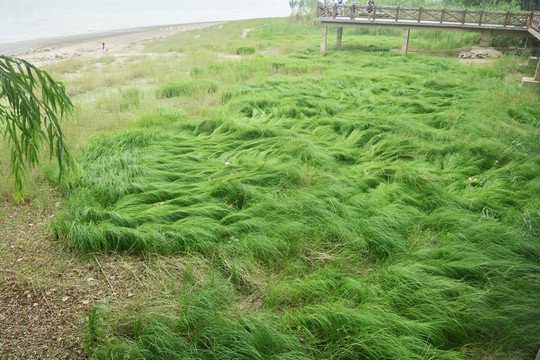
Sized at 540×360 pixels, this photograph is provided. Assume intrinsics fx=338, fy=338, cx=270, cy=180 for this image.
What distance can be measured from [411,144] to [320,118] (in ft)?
6.21

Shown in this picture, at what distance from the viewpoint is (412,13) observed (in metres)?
13.8

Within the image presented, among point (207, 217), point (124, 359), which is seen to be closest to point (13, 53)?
point (207, 217)

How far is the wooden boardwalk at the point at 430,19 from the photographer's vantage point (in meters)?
12.5

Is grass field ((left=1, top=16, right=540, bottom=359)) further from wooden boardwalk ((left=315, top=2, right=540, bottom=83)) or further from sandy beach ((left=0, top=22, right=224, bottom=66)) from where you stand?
sandy beach ((left=0, top=22, right=224, bottom=66))

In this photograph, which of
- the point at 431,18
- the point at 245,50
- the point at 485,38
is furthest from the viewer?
the point at 245,50

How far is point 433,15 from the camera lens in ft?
44.3

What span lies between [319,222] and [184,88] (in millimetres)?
6747

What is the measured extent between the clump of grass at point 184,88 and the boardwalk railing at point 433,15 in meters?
8.05

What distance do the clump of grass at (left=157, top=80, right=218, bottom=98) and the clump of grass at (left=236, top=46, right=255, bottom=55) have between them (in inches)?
268

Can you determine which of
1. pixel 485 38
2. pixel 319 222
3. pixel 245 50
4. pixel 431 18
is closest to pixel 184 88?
pixel 319 222

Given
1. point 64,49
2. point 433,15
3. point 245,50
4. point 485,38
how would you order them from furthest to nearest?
point 64,49 < point 245,50 < point 433,15 < point 485,38

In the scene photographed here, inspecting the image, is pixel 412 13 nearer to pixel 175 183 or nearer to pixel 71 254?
pixel 175 183

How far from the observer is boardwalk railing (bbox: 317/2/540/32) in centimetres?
1245

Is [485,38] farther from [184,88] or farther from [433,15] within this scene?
[184,88]
